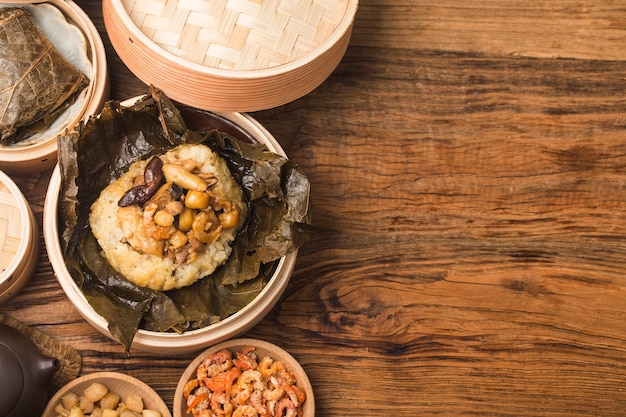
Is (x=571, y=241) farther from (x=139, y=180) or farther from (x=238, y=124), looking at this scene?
(x=139, y=180)

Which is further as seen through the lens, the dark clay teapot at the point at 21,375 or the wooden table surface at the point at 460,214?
the wooden table surface at the point at 460,214

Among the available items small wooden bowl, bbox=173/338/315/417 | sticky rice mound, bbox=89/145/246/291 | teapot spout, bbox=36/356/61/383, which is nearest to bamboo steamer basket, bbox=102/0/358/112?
sticky rice mound, bbox=89/145/246/291

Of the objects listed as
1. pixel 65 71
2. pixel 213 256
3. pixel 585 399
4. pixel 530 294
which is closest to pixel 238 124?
pixel 213 256

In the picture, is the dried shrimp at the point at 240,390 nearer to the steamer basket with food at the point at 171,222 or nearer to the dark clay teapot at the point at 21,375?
the steamer basket with food at the point at 171,222

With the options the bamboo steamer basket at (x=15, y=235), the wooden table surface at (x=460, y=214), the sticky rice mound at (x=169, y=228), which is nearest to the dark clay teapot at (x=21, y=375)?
the bamboo steamer basket at (x=15, y=235)

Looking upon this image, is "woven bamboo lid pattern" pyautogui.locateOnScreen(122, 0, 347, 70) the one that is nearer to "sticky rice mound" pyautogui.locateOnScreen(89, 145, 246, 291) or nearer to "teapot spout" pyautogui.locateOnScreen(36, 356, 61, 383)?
"sticky rice mound" pyautogui.locateOnScreen(89, 145, 246, 291)
